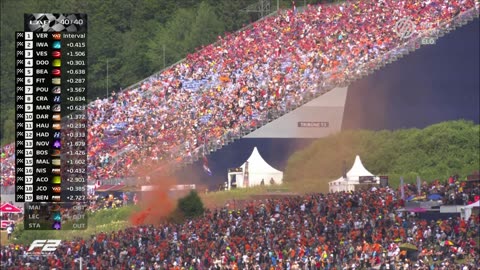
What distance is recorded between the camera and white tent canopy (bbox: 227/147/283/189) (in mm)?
49219

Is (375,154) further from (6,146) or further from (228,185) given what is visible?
(6,146)

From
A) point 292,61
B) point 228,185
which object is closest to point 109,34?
point 292,61

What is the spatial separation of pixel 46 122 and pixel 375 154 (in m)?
20.9

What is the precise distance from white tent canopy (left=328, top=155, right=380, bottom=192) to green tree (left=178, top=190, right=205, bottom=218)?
13.9 feet

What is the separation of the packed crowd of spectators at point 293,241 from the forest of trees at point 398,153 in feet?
6.98

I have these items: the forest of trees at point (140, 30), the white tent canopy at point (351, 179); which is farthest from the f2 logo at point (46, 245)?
the forest of trees at point (140, 30)

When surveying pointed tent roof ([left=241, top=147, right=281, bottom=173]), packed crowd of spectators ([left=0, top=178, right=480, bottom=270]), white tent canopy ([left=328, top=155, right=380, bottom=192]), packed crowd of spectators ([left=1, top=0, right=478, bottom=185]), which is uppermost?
packed crowd of spectators ([left=1, top=0, right=478, bottom=185])

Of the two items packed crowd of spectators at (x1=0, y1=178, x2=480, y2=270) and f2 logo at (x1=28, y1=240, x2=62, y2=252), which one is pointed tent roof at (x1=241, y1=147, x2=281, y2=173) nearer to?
packed crowd of spectators at (x1=0, y1=178, x2=480, y2=270)

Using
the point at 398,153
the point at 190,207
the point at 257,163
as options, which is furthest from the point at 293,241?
the point at 398,153

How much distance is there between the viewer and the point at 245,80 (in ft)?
180

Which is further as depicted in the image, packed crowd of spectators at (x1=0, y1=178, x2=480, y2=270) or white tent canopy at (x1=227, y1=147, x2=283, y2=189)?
white tent canopy at (x1=227, y1=147, x2=283, y2=189)

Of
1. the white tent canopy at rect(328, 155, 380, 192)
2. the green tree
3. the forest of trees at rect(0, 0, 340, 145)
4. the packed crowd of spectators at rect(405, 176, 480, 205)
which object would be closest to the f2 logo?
the green tree

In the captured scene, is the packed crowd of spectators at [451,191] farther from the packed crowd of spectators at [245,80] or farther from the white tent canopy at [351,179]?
the packed crowd of spectators at [245,80]

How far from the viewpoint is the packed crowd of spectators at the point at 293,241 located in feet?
139
